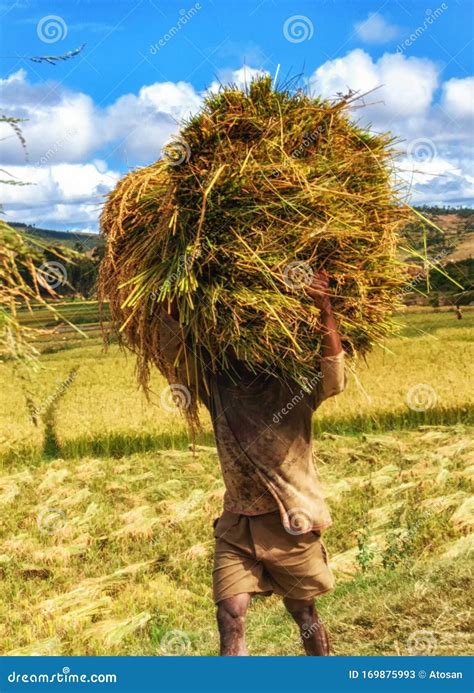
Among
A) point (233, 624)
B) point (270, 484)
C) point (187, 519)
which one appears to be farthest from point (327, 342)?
point (187, 519)

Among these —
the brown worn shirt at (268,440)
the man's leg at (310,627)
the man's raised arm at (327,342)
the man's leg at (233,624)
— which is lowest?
the man's leg at (310,627)

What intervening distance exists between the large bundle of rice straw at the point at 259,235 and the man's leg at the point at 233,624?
37.9 inches

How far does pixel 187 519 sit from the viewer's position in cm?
719

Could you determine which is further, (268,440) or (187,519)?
(187,519)

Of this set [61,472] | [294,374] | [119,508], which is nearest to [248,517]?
[294,374]

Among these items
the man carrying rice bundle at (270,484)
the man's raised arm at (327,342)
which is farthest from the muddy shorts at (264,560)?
the man's raised arm at (327,342)

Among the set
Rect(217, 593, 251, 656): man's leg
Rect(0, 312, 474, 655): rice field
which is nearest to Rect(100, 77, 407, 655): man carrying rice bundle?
Rect(217, 593, 251, 656): man's leg

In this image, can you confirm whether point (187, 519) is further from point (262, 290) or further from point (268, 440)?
point (262, 290)

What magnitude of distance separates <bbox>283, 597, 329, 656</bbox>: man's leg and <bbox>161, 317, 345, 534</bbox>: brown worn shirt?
0.36 meters

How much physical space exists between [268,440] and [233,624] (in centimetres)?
76

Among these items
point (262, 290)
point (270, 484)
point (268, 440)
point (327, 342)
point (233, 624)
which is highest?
point (262, 290)

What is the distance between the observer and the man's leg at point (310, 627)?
3840 millimetres

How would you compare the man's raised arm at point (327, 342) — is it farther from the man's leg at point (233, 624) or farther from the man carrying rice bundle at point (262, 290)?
the man's leg at point (233, 624)

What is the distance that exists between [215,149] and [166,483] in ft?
16.9
